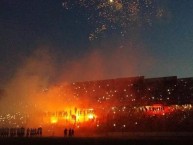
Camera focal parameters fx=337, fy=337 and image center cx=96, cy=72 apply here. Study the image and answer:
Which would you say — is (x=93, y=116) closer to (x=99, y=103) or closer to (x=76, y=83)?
(x=99, y=103)

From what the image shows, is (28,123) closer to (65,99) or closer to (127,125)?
(65,99)

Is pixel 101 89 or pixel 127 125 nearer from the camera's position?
pixel 127 125

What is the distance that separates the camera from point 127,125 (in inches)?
2164

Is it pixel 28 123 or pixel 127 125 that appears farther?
pixel 28 123

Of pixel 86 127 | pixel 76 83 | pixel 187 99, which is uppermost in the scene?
pixel 76 83

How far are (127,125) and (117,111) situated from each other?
22.6 feet

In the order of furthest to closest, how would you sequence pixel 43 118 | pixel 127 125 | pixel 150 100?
pixel 43 118, pixel 150 100, pixel 127 125

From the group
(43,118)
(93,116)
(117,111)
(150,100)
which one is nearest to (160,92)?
(150,100)

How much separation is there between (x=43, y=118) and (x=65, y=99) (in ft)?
18.1

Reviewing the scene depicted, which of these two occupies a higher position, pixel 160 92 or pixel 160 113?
pixel 160 92

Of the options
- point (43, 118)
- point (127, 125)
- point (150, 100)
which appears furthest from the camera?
point (43, 118)

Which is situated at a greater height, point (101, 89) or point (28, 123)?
point (101, 89)

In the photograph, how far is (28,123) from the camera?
66375mm

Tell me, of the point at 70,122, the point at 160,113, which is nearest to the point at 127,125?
the point at 160,113
